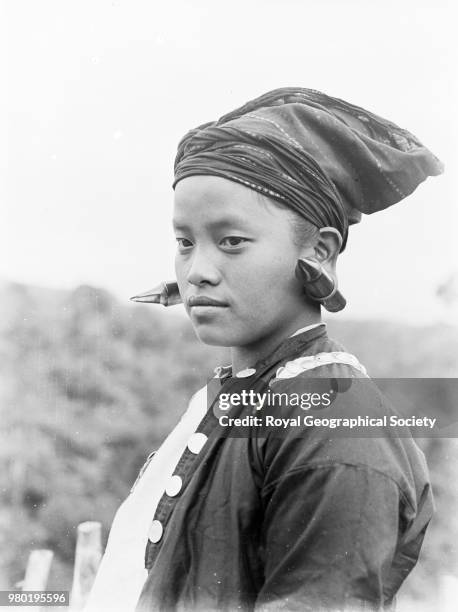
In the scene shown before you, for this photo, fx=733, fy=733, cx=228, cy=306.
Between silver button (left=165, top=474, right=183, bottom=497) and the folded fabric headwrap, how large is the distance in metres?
0.50

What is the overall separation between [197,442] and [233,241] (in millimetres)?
358

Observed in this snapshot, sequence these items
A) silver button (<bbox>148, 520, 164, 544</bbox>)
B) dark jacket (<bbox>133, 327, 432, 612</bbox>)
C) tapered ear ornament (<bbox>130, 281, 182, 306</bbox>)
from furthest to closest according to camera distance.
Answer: tapered ear ornament (<bbox>130, 281, 182, 306</bbox>) → silver button (<bbox>148, 520, 164, 544</bbox>) → dark jacket (<bbox>133, 327, 432, 612</bbox>)

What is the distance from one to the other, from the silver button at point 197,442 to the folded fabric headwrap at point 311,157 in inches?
16.7

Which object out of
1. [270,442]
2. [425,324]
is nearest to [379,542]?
[270,442]

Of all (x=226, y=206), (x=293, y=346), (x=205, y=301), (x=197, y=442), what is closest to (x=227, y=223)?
(x=226, y=206)

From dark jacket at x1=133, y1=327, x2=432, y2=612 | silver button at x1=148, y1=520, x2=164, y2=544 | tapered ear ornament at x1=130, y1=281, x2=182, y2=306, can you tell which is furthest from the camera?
tapered ear ornament at x1=130, y1=281, x2=182, y2=306

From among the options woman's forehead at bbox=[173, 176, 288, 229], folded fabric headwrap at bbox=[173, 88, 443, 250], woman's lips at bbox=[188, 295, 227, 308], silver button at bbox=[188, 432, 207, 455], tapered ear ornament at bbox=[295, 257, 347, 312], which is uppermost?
folded fabric headwrap at bbox=[173, 88, 443, 250]

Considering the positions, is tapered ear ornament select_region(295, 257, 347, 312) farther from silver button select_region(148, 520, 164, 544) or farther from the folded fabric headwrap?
silver button select_region(148, 520, 164, 544)

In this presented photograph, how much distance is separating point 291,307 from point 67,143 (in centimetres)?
69

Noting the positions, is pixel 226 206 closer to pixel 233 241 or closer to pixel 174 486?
pixel 233 241

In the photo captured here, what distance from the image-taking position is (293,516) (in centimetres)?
110

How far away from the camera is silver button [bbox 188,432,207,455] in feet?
4.19

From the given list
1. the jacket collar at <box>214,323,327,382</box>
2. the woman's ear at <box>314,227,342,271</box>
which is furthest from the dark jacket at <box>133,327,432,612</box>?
the woman's ear at <box>314,227,342,271</box>

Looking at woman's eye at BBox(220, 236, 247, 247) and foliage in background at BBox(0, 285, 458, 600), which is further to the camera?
foliage in background at BBox(0, 285, 458, 600)
